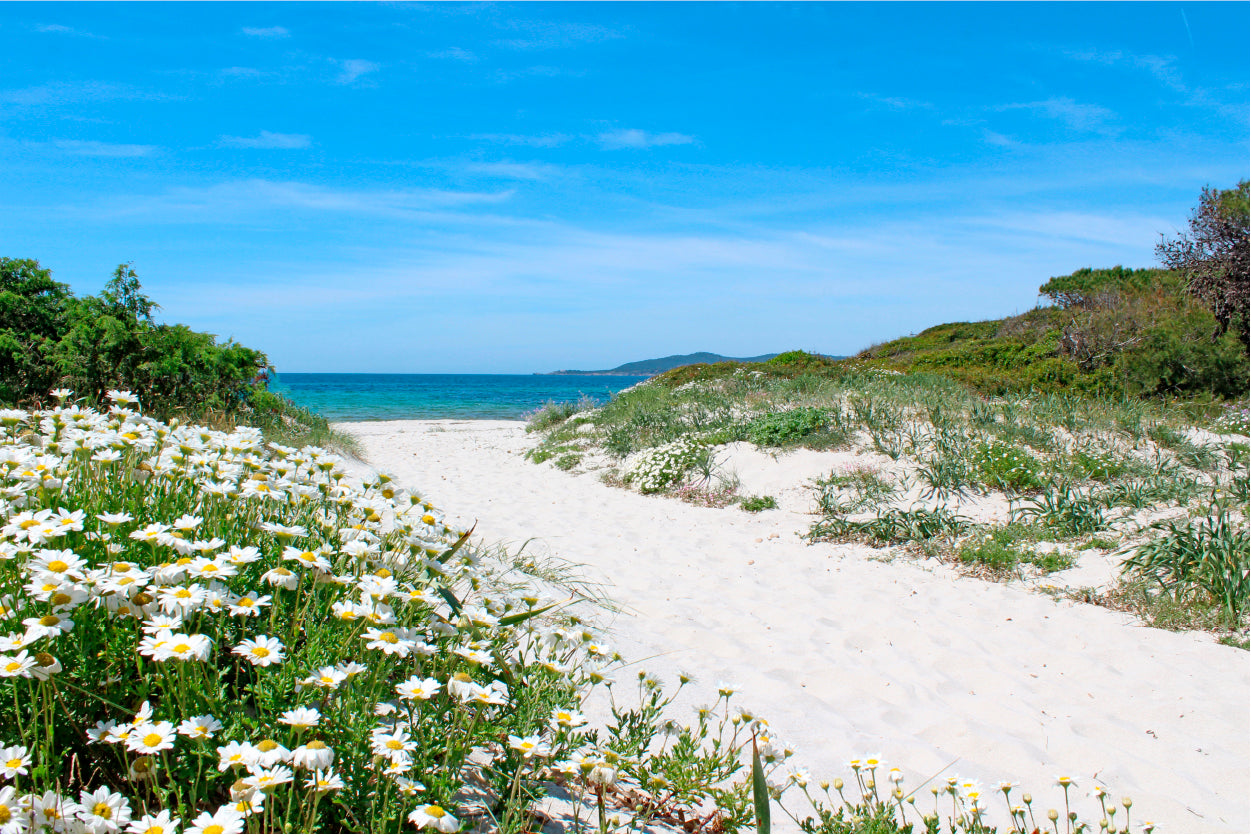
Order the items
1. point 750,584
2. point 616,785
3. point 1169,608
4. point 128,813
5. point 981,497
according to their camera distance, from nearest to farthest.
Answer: point 128,813 < point 616,785 < point 1169,608 < point 750,584 < point 981,497

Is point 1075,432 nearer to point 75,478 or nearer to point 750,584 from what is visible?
point 750,584

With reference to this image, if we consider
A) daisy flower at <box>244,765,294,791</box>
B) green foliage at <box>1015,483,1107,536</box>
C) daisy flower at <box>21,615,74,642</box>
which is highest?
daisy flower at <box>21,615,74,642</box>

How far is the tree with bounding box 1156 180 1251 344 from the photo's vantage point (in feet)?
53.8

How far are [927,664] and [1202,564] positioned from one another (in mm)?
2726

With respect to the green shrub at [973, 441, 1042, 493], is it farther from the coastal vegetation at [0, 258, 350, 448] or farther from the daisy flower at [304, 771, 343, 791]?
the coastal vegetation at [0, 258, 350, 448]

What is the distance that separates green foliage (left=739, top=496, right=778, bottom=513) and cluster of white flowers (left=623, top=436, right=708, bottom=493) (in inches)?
60.5

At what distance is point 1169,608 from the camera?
5.02m

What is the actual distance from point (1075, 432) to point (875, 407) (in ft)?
8.89

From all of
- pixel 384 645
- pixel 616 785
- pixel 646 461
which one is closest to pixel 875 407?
pixel 646 461

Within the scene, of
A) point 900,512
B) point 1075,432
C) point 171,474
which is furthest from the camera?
point 1075,432

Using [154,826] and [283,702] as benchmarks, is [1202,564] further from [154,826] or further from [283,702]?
[154,826]

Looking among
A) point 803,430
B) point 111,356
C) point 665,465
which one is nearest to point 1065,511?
point 803,430

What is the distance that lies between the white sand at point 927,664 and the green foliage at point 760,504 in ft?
3.04

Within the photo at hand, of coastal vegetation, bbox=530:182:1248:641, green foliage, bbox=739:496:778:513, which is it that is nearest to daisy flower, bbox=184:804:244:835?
coastal vegetation, bbox=530:182:1248:641
